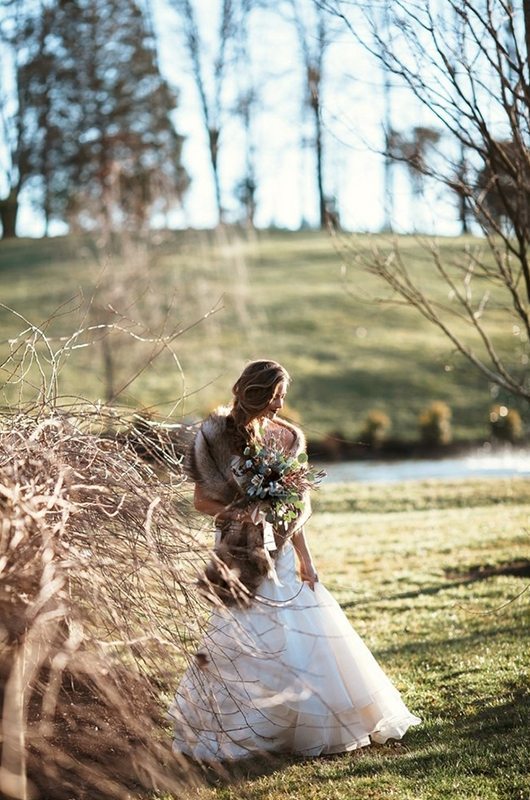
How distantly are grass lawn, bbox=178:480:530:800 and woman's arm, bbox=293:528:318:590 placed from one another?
0.92m

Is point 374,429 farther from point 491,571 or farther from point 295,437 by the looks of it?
point 295,437

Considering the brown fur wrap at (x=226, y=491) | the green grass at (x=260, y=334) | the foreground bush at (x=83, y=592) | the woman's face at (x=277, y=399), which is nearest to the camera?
the foreground bush at (x=83, y=592)

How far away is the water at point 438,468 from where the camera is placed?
74.2ft

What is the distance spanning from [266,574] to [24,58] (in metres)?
43.8

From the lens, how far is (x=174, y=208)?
2428 cm

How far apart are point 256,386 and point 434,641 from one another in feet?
11.8

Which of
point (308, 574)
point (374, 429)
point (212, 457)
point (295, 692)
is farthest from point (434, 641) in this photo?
point (374, 429)

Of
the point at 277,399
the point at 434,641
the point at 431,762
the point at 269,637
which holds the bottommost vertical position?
the point at 434,641

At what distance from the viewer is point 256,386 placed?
512cm

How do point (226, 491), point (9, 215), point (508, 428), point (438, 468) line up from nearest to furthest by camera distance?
1. point (226, 491)
2. point (438, 468)
3. point (508, 428)
4. point (9, 215)

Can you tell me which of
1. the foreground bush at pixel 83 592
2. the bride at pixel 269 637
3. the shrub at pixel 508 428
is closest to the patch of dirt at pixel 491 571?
the bride at pixel 269 637

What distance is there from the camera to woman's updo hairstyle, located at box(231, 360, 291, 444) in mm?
5121

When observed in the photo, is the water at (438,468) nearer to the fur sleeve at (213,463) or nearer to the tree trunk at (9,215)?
the fur sleeve at (213,463)

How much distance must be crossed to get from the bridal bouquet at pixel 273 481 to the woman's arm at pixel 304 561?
271 mm
